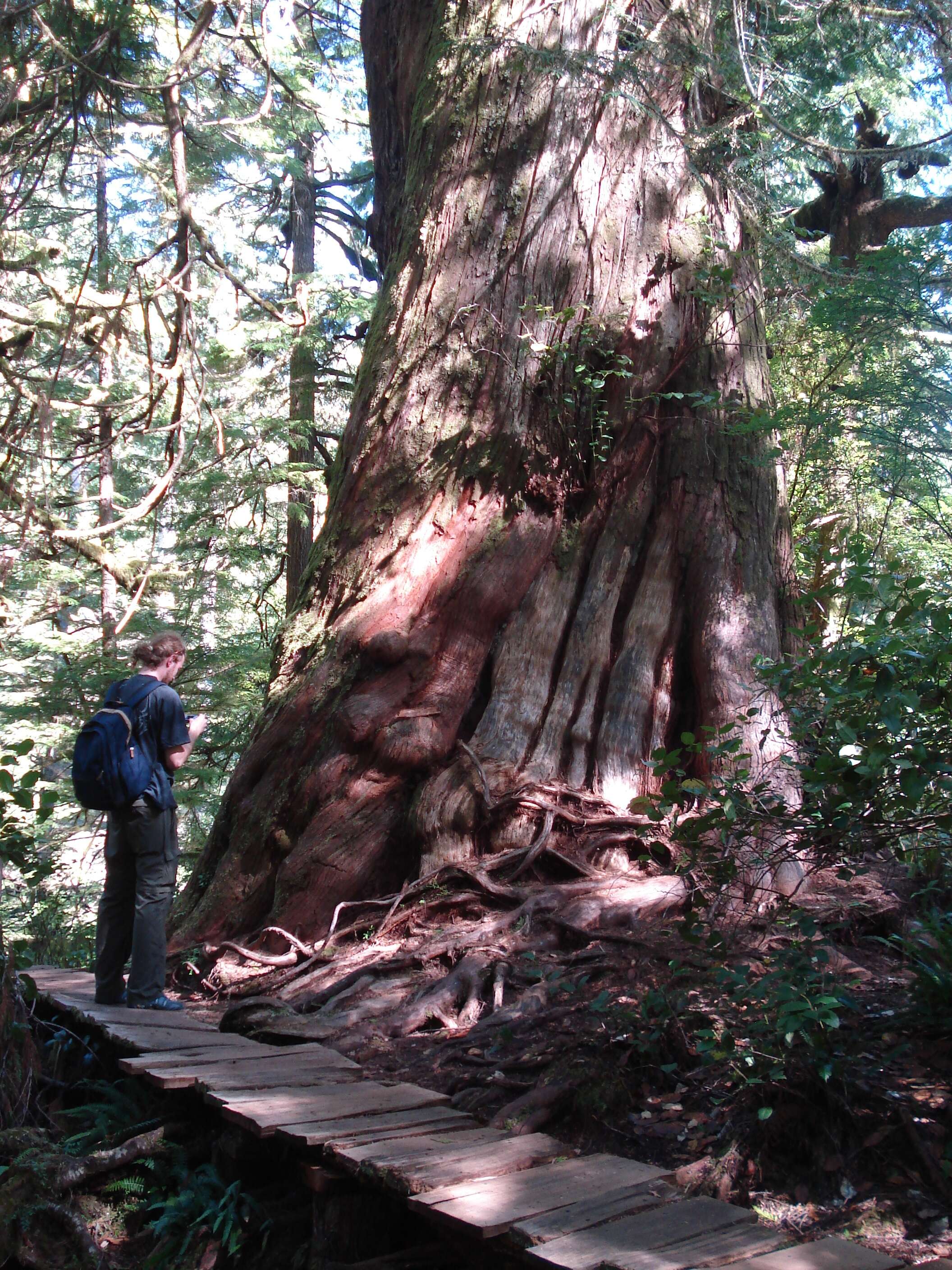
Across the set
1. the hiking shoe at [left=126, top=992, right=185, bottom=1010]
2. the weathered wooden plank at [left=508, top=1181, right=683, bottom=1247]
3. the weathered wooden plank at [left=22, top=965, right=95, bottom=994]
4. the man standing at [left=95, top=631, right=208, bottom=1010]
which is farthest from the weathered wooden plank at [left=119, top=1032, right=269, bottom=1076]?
the weathered wooden plank at [left=508, top=1181, right=683, bottom=1247]

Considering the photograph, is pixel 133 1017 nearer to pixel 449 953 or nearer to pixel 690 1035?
pixel 449 953

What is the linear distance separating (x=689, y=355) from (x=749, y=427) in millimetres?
849

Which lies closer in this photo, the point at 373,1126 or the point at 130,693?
the point at 373,1126

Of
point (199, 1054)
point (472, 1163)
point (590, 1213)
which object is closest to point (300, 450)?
point (199, 1054)

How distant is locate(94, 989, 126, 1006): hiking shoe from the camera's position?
4.69m

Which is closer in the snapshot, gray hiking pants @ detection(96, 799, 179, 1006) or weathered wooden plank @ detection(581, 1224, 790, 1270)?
weathered wooden plank @ detection(581, 1224, 790, 1270)

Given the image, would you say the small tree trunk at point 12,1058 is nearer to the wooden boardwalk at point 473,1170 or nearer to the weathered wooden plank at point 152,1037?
the weathered wooden plank at point 152,1037

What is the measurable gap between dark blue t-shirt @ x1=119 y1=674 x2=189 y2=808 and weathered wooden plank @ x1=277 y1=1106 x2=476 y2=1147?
2.15 m

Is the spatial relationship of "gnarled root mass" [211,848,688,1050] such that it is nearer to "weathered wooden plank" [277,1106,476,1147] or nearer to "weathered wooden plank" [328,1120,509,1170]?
"weathered wooden plank" [277,1106,476,1147]

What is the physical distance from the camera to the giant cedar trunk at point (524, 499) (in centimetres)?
546

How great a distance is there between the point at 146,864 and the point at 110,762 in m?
0.51

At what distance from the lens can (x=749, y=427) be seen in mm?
5855

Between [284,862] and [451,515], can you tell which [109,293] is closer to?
[451,515]

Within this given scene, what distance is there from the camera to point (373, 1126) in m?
2.94
